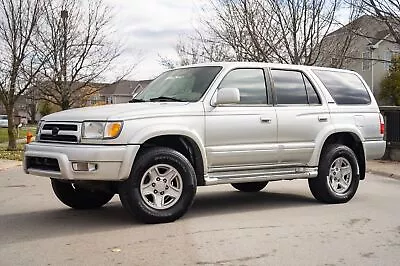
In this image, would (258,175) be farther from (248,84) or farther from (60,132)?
(60,132)

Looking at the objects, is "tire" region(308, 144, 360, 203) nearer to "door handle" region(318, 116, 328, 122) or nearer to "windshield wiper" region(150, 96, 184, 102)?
"door handle" region(318, 116, 328, 122)

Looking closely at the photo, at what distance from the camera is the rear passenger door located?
8141mm

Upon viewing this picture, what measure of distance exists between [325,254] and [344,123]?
3.51 metres

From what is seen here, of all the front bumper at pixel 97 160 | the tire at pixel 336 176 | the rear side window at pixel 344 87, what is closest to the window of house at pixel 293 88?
the rear side window at pixel 344 87

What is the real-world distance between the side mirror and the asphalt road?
1.48 metres

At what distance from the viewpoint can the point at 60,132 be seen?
700 centimetres

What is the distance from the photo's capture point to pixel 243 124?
7.70 m

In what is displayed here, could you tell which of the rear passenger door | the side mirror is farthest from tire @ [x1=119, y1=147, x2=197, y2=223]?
the rear passenger door

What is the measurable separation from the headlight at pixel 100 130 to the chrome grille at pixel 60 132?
9 centimetres

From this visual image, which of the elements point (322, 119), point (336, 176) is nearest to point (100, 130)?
point (322, 119)

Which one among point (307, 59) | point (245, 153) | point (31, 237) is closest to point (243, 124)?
point (245, 153)

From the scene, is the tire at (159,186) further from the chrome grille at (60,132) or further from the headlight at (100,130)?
the chrome grille at (60,132)

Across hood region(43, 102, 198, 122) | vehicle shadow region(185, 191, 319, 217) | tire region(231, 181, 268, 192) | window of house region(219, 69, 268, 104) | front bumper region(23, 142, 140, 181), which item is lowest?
vehicle shadow region(185, 191, 319, 217)

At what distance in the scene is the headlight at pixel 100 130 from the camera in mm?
6699
